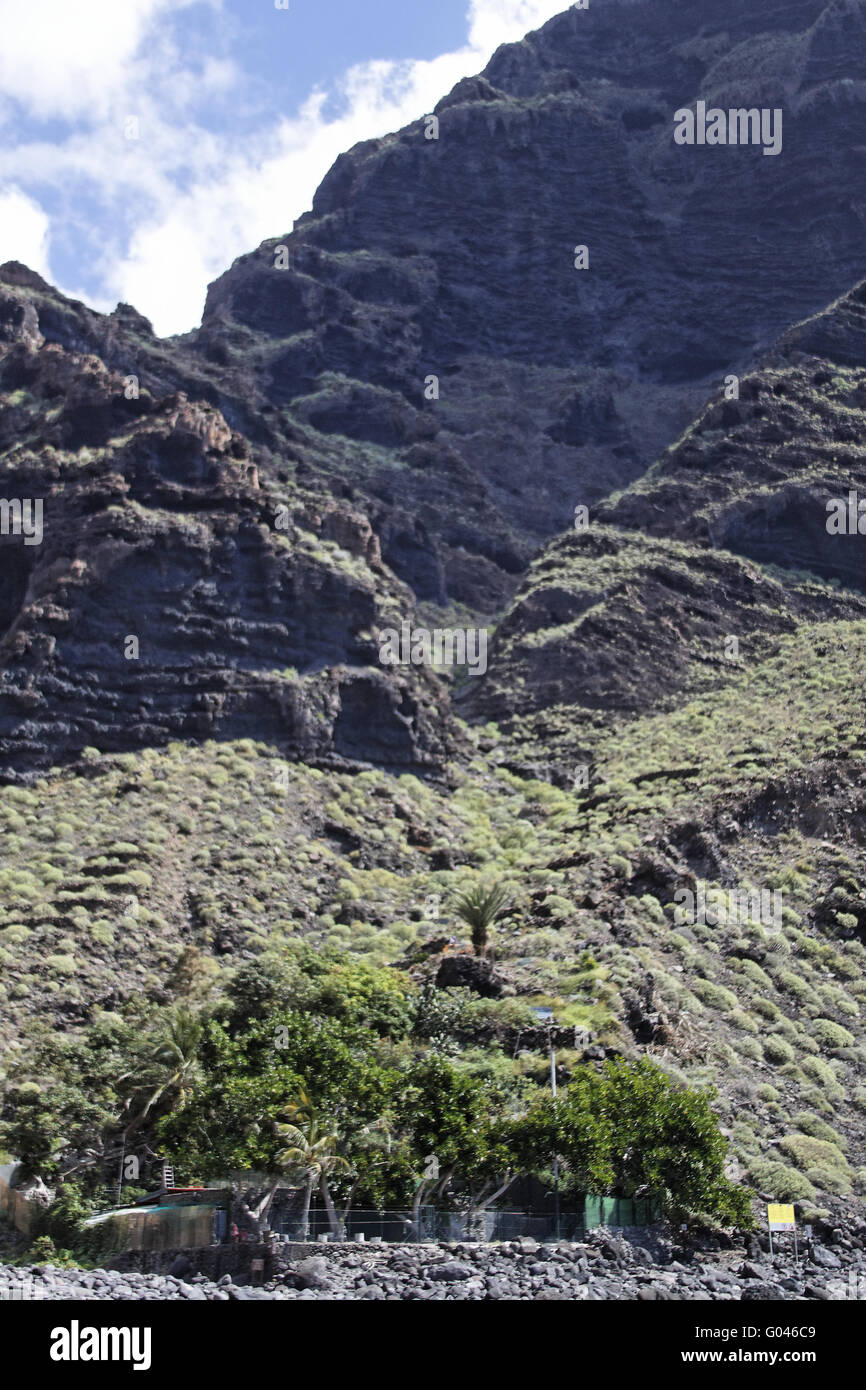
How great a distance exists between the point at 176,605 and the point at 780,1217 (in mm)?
41444

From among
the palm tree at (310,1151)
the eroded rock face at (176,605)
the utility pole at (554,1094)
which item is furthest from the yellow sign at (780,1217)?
the eroded rock face at (176,605)

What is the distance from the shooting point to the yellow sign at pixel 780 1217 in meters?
37.7

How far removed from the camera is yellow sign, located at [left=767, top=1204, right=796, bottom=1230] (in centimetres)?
3766

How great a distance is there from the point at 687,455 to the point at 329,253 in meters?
61.2

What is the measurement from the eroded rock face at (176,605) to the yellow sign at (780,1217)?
3533 centimetres

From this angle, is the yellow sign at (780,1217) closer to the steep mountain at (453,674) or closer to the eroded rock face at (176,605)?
the steep mountain at (453,674)

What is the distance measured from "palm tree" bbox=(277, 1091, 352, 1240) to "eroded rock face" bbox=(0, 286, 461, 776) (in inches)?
1184

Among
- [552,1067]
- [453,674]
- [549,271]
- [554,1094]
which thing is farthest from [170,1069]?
[549,271]

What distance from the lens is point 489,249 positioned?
158750mm

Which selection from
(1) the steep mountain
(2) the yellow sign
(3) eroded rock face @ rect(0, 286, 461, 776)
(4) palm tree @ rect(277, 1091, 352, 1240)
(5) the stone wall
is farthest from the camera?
(3) eroded rock face @ rect(0, 286, 461, 776)

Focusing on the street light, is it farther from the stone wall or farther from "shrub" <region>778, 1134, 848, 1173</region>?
the stone wall

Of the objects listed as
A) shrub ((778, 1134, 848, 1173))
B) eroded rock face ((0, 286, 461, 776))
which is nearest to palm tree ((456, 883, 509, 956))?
shrub ((778, 1134, 848, 1173))
